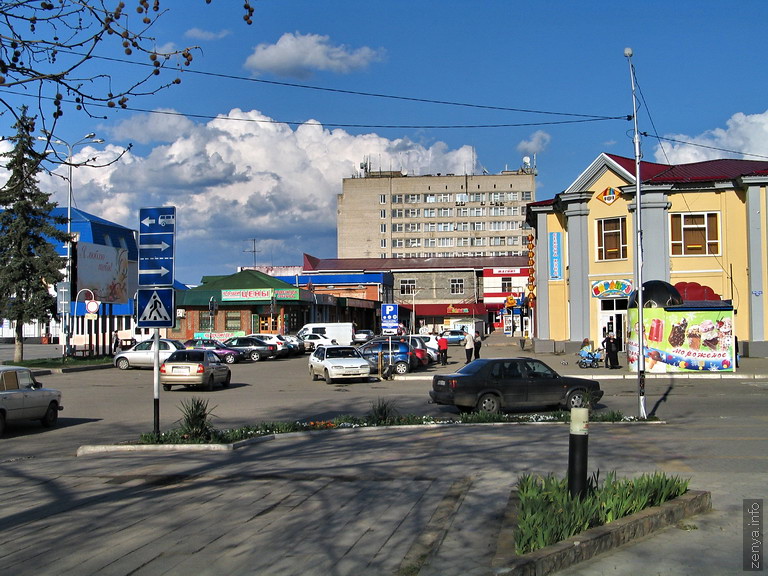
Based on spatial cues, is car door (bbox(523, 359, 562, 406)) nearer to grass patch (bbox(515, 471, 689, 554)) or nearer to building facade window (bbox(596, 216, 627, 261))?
grass patch (bbox(515, 471, 689, 554))

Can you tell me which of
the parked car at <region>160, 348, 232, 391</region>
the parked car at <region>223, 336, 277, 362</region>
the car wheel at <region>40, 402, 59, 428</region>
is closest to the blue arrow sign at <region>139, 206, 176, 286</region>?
the car wheel at <region>40, 402, 59, 428</region>

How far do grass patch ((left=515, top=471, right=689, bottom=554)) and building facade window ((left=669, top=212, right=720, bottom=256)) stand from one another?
111ft

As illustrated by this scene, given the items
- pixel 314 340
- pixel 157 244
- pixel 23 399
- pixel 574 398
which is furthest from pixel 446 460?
pixel 314 340

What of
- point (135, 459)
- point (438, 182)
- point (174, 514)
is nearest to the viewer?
point (174, 514)

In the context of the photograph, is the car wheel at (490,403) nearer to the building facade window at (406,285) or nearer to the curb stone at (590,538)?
the curb stone at (590,538)

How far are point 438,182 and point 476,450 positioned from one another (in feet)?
358

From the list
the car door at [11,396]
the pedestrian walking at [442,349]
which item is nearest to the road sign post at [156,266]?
the car door at [11,396]

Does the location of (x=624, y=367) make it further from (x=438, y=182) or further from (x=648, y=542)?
(x=438, y=182)

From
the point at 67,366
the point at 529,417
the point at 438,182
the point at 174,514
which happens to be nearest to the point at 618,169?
the point at 529,417

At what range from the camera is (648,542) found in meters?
6.93

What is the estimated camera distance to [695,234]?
39.5 m

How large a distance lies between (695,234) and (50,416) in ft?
108

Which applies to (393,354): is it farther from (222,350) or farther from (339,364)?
(222,350)

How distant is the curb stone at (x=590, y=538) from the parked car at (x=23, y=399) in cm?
1277
